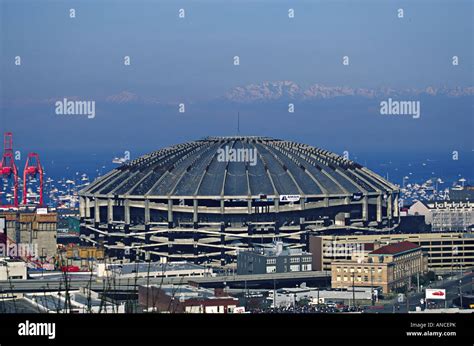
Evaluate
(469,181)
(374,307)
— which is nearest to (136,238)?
(374,307)

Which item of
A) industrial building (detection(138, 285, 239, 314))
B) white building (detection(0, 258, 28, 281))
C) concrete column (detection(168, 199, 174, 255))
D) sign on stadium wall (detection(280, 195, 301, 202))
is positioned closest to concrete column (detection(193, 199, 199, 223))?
concrete column (detection(168, 199, 174, 255))

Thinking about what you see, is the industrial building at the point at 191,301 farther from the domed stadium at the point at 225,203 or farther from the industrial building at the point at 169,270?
the domed stadium at the point at 225,203

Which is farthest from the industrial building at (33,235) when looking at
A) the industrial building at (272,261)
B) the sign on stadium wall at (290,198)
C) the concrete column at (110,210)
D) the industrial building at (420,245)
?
the industrial building at (420,245)

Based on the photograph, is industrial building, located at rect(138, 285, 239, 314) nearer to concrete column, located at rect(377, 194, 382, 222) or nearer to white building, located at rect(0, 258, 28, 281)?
white building, located at rect(0, 258, 28, 281)

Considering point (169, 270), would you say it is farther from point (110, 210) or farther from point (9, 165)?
point (9, 165)

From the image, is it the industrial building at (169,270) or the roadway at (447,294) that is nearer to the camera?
the roadway at (447,294)
